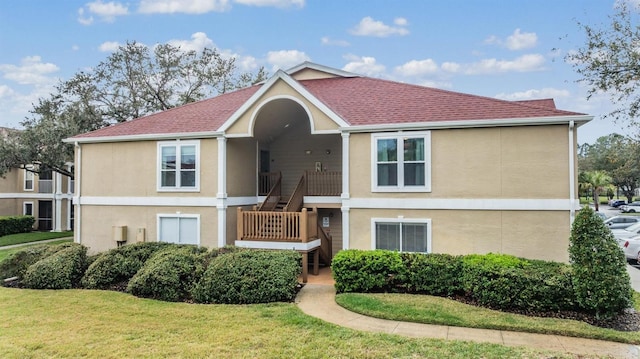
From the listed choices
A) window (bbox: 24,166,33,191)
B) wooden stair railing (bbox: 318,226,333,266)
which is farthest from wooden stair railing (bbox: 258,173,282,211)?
window (bbox: 24,166,33,191)

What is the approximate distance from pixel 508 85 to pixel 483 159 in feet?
48.4

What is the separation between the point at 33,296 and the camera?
410 inches

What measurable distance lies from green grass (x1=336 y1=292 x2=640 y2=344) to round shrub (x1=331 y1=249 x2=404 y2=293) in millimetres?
468

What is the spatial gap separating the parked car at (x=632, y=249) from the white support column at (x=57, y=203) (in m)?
35.5

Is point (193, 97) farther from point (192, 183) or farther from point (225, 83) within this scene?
point (192, 183)

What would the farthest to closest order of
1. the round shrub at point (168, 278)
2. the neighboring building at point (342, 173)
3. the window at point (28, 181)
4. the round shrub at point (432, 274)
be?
the window at point (28, 181) → the neighboring building at point (342, 173) → the round shrub at point (168, 278) → the round shrub at point (432, 274)

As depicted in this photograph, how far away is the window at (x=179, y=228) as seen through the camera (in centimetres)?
1412

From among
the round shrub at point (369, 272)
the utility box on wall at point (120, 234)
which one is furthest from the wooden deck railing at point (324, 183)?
the utility box on wall at point (120, 234)

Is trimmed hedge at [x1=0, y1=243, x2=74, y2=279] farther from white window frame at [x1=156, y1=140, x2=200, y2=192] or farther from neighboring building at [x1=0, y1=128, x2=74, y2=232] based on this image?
neighboring building at [x1=0, y1=128, x2=74, y2=232]

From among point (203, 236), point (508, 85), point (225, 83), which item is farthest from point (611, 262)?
point (225, 83)

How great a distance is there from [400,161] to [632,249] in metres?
12.2

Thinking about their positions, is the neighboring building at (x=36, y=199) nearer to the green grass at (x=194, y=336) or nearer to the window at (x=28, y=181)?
the window at (x=28, y=181)

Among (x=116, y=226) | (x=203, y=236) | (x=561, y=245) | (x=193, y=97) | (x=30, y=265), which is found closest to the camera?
(x=561, y=245)

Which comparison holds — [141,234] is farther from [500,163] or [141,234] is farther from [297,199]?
[500,163]
